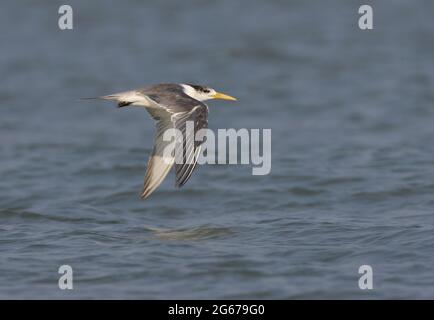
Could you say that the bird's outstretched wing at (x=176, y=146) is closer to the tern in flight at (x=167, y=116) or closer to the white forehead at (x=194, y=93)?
the tern in flight at (x=167, y=116)

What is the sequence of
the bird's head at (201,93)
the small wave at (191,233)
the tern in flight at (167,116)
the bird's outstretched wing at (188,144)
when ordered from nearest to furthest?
the bird's outstretched wing at (188,144)
the tern in flight at (167,116)
the small wave at (191,233)
the bird's head at (201,93)

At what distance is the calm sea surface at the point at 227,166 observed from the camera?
8.13m

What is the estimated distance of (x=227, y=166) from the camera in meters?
12.2

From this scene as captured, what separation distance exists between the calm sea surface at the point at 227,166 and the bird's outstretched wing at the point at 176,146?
60 centimetres

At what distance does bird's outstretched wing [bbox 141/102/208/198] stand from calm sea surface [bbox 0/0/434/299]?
0.60m

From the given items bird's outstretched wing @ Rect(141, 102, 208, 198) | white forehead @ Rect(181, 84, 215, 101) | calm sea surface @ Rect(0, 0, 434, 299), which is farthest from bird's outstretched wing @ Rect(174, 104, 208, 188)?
white forehead @ Rect(181, 84, 215, 101)

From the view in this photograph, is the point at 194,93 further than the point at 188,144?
Yes

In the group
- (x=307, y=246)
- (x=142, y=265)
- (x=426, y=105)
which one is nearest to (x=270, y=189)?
(x=307, y=246)

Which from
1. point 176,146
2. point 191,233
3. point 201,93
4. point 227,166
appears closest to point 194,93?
point 201,93

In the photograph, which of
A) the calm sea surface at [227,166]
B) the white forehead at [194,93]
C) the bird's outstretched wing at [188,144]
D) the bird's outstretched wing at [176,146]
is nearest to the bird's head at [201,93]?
the white forehead at [194,93]

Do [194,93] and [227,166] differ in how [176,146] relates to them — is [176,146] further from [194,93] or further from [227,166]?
[227,166]

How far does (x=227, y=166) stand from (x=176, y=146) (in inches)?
133

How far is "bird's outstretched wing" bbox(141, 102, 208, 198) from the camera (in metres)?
8.20

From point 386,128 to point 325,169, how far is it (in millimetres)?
2373
